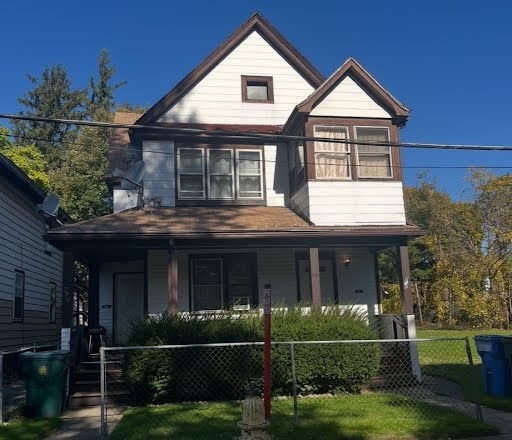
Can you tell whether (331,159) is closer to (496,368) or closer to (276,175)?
(276,175)

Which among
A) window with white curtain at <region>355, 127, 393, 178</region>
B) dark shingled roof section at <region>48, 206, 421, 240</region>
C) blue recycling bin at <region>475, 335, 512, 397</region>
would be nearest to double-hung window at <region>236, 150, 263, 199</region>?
dark shingled roof section at <region>48, 206, 421, 240</region>

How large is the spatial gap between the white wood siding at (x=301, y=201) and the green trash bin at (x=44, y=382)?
7.16 m

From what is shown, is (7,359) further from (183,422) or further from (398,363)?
(398,363)

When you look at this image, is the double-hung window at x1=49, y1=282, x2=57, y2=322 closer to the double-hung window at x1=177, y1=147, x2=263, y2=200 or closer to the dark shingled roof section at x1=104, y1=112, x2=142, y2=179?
the dark shingled roof section at x1=104, y1=112, x2=142, y2=179

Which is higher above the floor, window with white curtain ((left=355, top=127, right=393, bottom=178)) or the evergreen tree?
the evergreen tree

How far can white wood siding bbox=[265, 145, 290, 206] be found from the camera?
52.9ft

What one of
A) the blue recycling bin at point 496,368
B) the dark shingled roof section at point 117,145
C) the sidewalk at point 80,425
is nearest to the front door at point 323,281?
the blue recycling bin at point 496,368

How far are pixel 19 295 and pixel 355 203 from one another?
Answer: 10165 mm

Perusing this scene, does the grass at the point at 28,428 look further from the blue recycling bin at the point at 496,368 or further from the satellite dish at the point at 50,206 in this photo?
the blue recycling bin at the point at 496,368

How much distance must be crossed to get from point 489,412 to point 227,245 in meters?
6.86

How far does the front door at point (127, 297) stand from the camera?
1564 centimetres

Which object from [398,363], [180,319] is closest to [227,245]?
[180,319]

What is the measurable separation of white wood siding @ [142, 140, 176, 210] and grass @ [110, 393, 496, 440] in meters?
7.04

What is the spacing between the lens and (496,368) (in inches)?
408
